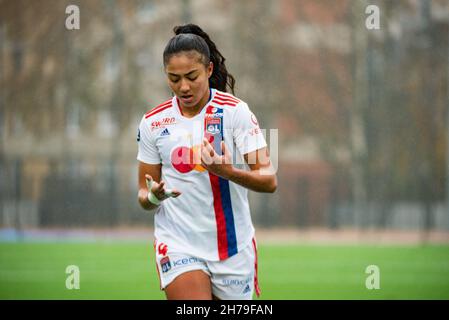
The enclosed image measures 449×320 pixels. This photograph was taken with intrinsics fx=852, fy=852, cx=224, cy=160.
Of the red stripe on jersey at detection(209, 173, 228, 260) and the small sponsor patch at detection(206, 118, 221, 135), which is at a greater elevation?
the small sponsor patch at detection(206, 118, 221, 135)

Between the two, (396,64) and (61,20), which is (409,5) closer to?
(396,64)

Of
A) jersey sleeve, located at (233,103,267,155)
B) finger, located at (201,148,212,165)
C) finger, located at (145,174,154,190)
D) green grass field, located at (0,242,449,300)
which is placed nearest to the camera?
finger, located at (201,148,212,165)

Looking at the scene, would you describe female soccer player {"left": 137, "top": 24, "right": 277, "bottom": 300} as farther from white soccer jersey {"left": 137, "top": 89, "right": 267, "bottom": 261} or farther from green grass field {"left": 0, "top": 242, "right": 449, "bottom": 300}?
green grass field {"left": 0, "top": 242, "right": 449, "bottom": 300}

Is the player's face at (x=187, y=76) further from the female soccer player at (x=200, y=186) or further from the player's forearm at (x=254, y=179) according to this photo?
the player's forearm at (x=254, y=179)

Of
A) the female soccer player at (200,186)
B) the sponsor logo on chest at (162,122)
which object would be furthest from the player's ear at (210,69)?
the sponsor logo on chest at (162,122)

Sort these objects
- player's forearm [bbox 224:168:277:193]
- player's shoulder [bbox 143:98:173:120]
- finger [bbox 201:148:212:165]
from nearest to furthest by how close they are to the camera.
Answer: finger [bbox 201:148:212:165] < player's forearm [bbox 224:168:277:193] < player's shoulder [bbox 143:98:173:120]

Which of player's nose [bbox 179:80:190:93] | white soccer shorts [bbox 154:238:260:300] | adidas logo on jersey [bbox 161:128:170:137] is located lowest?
white soccer shorts [bbox 154:238:260:300]

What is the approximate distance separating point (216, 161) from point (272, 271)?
1098 cm

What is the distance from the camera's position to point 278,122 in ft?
119

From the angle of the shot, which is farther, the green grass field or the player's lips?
the green grass field

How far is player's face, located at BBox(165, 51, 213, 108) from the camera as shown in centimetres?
530

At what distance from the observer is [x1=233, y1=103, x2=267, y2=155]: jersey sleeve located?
17.7ft
